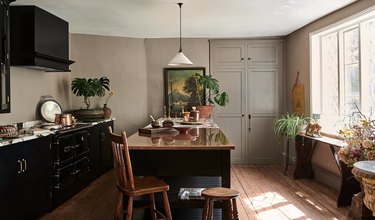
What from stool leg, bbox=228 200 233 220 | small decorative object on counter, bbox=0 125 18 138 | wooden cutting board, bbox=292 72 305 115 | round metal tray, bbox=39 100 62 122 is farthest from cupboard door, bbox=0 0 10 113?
wooden cutting board, bbox=292 72 305 115

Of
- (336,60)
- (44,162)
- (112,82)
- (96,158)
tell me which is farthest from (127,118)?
(336,60)

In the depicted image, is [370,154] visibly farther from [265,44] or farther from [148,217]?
[265,44]

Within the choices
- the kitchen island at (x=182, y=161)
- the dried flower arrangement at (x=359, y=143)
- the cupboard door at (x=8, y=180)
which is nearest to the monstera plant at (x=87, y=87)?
the cupboard door at (x=8, y=180)

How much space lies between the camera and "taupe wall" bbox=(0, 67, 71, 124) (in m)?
4.11

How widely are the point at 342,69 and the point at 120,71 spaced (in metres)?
3.86

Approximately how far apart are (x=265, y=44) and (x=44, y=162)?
4547mm

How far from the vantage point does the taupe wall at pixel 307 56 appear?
417 centimetres

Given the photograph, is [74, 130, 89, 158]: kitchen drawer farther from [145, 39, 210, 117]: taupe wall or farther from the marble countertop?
the marble countertop

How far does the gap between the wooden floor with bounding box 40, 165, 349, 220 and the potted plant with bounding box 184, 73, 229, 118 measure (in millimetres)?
1274

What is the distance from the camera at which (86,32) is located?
228 inches

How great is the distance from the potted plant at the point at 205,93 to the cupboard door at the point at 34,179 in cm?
288

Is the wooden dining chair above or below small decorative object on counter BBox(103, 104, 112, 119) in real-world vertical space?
below

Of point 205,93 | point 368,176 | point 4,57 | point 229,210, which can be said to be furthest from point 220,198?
point 205,93

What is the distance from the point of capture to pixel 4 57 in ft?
11.0
